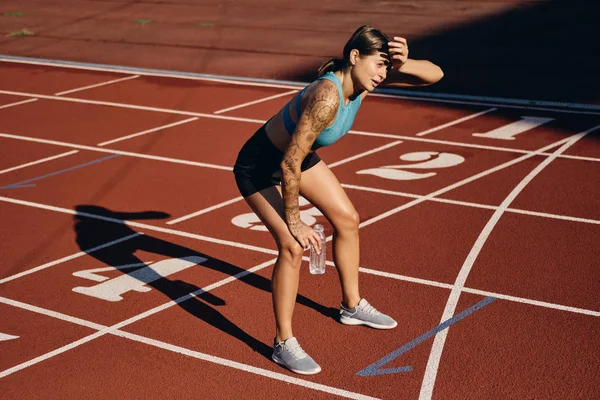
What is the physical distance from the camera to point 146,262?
7.79 metres

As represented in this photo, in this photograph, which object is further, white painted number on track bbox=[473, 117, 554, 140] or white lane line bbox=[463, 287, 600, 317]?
white painted number on track bbox=[473, 117, 554, 140]

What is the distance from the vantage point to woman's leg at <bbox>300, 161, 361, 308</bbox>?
18.8ft

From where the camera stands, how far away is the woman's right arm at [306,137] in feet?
16.5

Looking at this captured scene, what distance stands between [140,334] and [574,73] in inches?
447

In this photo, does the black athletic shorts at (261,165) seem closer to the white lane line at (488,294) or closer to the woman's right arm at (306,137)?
the woman's right arm at (306,137)

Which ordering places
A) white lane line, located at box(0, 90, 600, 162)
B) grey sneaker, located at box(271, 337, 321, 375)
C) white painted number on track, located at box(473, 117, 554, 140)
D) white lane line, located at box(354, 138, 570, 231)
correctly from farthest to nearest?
white painted number on track, located at box(473, 117, 554, 140), white lane line, located at box(0, 90, 600, 162), white lane line, located at box(354, 138, 570, 231), grey sneaker, located at box(271, 337, 321, 375)

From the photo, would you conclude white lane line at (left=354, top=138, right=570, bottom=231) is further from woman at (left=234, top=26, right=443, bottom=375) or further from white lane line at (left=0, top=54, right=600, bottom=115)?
woman at (left=234, top=26, right=443, bottom=375)

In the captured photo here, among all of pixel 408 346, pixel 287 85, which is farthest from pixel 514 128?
pixel 408 346

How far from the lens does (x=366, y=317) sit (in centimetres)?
633

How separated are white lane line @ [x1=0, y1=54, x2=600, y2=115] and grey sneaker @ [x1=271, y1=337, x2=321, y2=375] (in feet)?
28.1

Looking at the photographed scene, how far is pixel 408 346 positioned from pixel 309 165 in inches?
57.8

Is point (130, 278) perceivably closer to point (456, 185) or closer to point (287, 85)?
point (456, 185)

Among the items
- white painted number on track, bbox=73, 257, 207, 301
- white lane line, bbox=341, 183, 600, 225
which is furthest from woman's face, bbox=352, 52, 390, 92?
white lane line, bbox=341, 183, 600, 225

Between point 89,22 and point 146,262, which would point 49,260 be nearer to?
point 146,262
